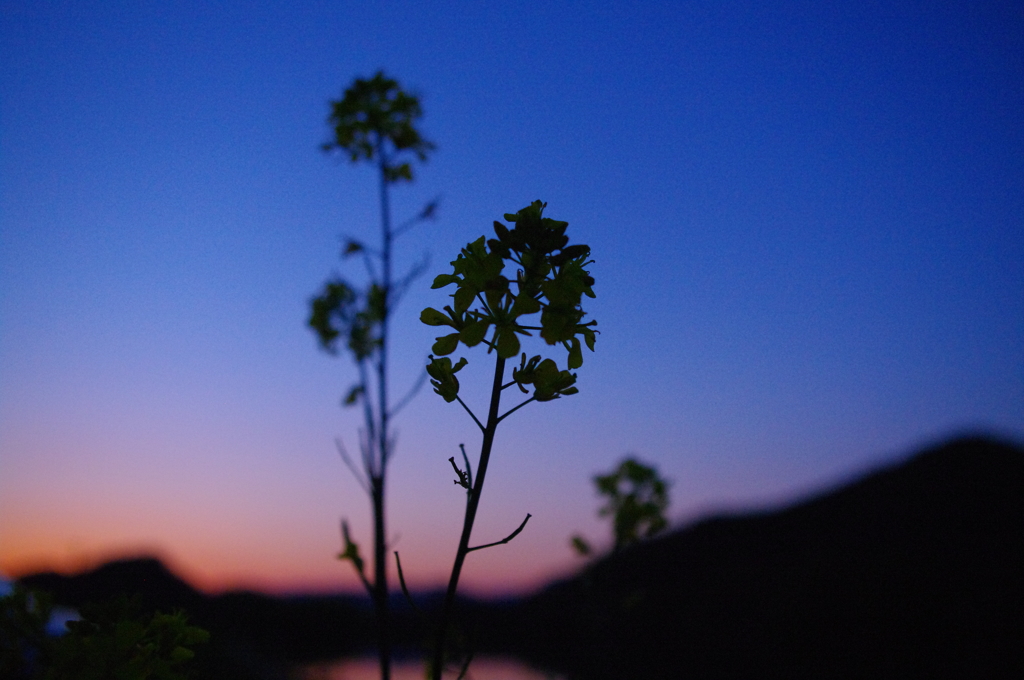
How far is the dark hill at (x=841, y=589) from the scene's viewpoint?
8.22 meters

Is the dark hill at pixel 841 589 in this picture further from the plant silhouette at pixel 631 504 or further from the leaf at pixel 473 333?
the leaf at pixel 473 333

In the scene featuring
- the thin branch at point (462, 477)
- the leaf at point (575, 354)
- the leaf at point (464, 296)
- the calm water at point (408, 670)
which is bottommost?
the calm water at point (408, 670)

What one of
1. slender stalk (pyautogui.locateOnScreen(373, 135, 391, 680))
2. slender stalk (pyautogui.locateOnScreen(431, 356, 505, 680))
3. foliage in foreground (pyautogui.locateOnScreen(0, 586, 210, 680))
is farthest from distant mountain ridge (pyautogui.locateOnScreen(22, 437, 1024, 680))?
foliage in foreground (pyautogui.locateOnScreen(0, 586, 210, 680))

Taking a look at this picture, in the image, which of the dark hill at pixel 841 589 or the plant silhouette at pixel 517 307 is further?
the dark hill at pixel 841 589

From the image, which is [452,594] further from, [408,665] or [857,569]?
[857,569]

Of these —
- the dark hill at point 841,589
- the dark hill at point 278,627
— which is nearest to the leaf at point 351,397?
the dark hill at point 841,589

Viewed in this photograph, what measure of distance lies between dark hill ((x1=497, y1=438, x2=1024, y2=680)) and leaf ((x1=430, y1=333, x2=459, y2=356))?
9.46ft

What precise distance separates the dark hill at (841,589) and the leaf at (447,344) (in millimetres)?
2883

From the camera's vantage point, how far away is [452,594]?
0.92m

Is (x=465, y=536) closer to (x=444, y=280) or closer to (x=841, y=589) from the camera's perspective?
(x=444, y=280)

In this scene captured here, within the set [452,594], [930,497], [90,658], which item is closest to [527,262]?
[452,594]

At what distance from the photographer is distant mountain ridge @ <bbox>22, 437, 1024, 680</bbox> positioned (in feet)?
26.4

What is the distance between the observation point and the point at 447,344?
1.09 meters

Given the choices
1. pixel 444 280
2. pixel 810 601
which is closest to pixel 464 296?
pixel 444 280
